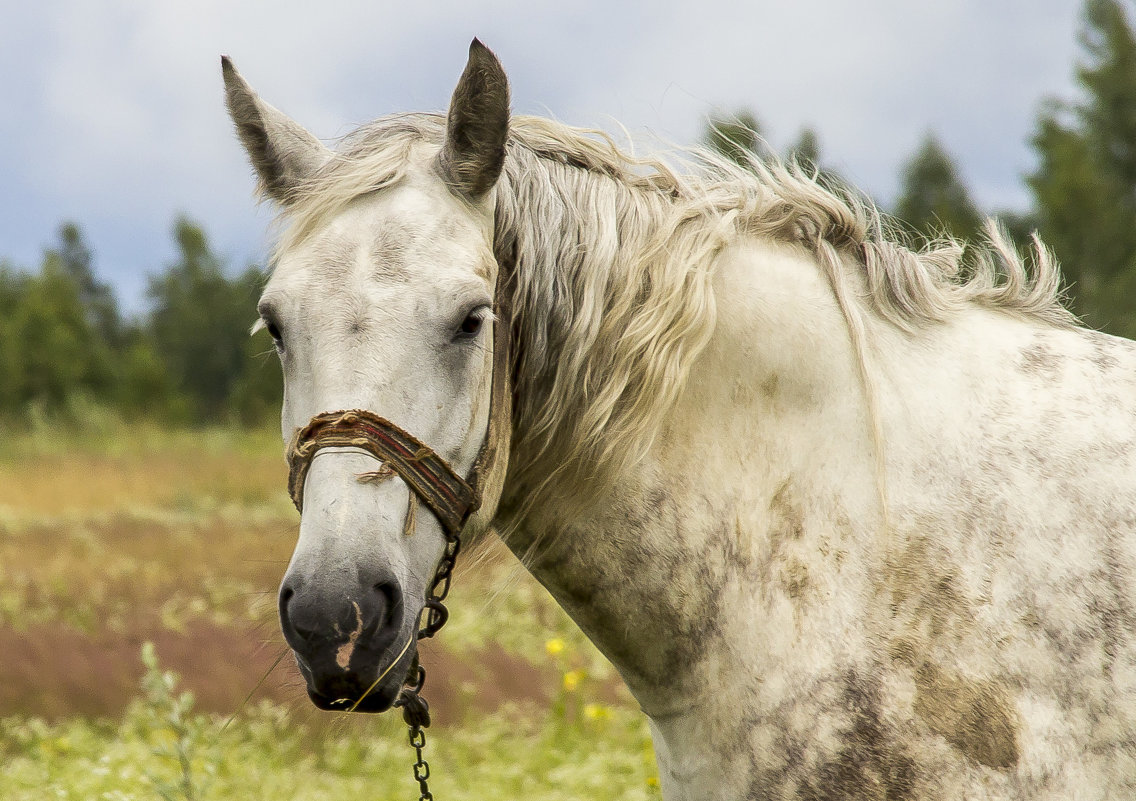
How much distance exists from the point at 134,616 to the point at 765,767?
24.2 feet

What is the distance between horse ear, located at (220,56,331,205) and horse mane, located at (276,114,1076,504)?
84 mm

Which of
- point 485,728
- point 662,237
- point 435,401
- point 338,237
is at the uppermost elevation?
point 662,237

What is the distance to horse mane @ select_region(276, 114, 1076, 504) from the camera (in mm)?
2014

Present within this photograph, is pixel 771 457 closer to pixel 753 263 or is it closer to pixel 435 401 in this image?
pixel 753 263

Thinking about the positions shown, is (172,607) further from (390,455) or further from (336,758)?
(390,455)

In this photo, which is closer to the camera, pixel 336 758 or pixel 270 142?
pixel 270 142

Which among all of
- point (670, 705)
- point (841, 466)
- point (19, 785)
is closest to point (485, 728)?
Answer: point (19, 785)

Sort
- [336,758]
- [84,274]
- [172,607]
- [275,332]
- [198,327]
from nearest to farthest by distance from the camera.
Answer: [275,332]
[336,758]
[172,607]
[198,327]
[84,274]

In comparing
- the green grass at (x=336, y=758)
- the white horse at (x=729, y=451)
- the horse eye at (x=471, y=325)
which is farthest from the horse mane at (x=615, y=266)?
the green grass at (x=336, y=758)

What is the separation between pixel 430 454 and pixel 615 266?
24.3 inches

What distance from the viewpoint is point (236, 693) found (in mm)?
6164

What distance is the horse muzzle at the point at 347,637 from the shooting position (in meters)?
1.64

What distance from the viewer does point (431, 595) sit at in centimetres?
198

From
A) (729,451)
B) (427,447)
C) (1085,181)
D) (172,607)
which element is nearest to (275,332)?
(427,447)
